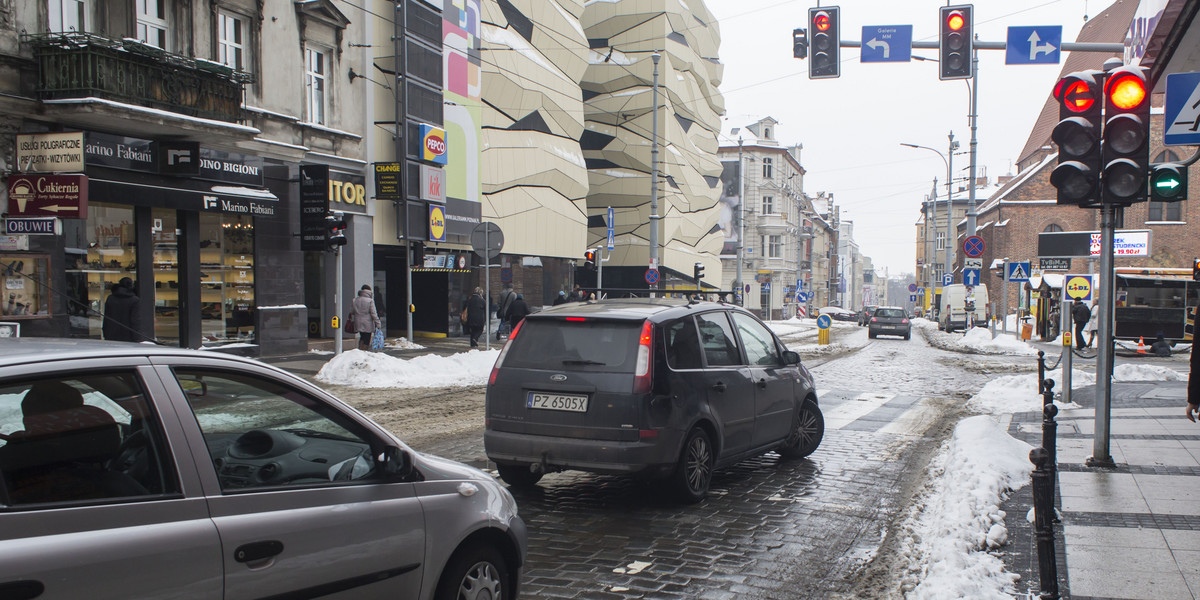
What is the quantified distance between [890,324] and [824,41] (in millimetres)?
25795

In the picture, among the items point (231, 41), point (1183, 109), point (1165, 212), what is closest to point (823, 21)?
point (1183, 109)

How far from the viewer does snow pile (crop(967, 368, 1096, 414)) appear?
12.7m

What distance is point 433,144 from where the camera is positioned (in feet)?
82.9

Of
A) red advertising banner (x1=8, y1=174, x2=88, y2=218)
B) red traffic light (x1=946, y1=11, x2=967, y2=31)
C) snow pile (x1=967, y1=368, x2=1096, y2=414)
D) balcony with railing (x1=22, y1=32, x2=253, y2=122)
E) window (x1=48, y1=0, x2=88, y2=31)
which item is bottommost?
snow pile (x1=967, y1=368, x2=1096, y2=414)

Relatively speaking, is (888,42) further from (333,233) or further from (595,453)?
(333,233)

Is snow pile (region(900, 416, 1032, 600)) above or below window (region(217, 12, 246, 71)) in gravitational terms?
below

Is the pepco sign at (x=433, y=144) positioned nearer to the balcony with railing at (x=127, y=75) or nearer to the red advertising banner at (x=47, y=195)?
the balcony with railing at (x=127, y=75)

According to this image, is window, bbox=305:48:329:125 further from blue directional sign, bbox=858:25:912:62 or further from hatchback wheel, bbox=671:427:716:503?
hatchback wheel, bbox=671:427:716:503

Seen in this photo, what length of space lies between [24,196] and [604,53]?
42106mm

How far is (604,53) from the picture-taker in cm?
5253

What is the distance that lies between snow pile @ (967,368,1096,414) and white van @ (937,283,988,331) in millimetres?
33890

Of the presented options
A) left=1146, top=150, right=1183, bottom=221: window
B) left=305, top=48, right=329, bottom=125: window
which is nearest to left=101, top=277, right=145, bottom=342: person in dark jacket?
left=305, top=48, right=329, bottom=125: window

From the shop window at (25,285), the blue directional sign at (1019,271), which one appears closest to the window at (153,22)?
the shop window at (25,285)

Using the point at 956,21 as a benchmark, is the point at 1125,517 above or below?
below
